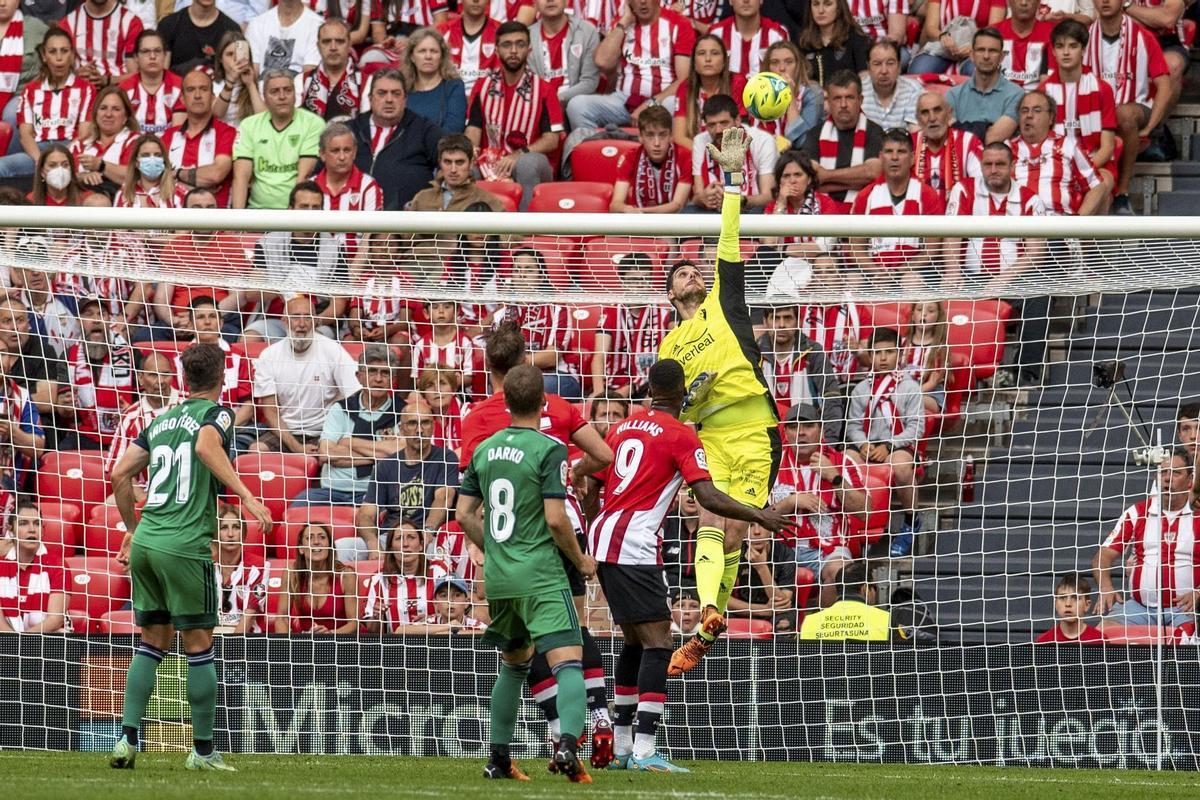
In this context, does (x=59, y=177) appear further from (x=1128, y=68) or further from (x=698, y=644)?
(x=1128, y=68)

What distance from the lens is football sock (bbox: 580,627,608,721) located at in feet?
29.0

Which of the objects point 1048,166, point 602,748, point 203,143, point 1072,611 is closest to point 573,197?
point 203,143

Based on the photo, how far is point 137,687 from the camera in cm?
816

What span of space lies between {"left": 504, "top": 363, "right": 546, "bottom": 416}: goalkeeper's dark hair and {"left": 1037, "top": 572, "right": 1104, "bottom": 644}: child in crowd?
494 cm

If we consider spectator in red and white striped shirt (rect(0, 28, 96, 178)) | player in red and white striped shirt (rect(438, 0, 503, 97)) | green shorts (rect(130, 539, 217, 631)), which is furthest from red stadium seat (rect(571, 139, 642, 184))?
green shorts (rect(130, 539, 217, 631))

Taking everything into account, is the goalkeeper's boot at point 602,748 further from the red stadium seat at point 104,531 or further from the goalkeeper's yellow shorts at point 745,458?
the red stadium seat at point 104,531

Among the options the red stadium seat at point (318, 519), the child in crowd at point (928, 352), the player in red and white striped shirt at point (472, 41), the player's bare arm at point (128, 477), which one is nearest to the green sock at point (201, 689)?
the player's bare arm at point (128, 477)

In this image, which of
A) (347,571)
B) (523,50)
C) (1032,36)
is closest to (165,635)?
(347,571)

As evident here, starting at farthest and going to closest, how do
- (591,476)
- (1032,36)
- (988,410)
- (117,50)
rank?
(117,50) < (1032,36) < (988,410) < (591,476)

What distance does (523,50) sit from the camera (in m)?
15.3

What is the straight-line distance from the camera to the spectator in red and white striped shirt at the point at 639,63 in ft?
50.8

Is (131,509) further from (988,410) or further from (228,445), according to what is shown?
(988,410)

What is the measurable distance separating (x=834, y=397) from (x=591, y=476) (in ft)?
11.2

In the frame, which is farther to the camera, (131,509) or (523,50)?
(523,50)
